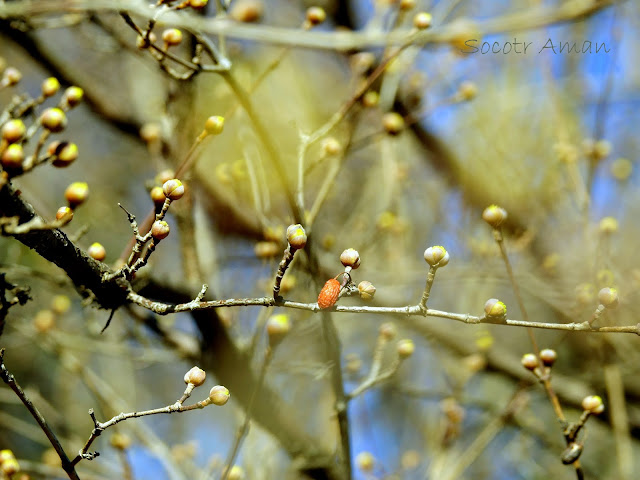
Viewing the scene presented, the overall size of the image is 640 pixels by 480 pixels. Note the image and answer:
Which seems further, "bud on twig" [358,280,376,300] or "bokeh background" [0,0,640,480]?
"bokeh background" [0,0,640,480]

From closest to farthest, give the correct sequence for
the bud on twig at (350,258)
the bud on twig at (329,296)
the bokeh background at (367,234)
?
the bud on twig at (329,296)
the bud on twig at (350,258)
the bokeh background at (367,234)

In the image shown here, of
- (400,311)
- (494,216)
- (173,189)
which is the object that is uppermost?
(494,216)

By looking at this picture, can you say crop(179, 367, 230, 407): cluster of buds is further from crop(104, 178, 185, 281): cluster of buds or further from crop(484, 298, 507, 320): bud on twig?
crop(484, 298, 507, 320): bud on twig

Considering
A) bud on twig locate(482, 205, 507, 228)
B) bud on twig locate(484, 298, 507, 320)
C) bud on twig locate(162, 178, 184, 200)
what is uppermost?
bud on twig locate(482, 205, 507, 228)

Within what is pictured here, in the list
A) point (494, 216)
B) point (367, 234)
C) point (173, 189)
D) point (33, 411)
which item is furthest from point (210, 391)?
point (367, 234)

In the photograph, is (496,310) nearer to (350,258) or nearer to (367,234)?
(350,258)

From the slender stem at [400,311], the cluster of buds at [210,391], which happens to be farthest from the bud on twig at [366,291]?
the cluster of buds at [210,391]

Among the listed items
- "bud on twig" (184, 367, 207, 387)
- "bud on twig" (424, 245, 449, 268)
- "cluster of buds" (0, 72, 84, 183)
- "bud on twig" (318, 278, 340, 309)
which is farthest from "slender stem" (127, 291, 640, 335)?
"cluster of buds" (0, 72, 84, 183)

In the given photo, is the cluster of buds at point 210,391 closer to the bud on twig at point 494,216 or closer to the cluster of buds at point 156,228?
the cluster of buds at point 156,228

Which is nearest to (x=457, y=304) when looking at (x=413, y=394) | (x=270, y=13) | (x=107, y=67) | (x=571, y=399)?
(x=571, y=399)
